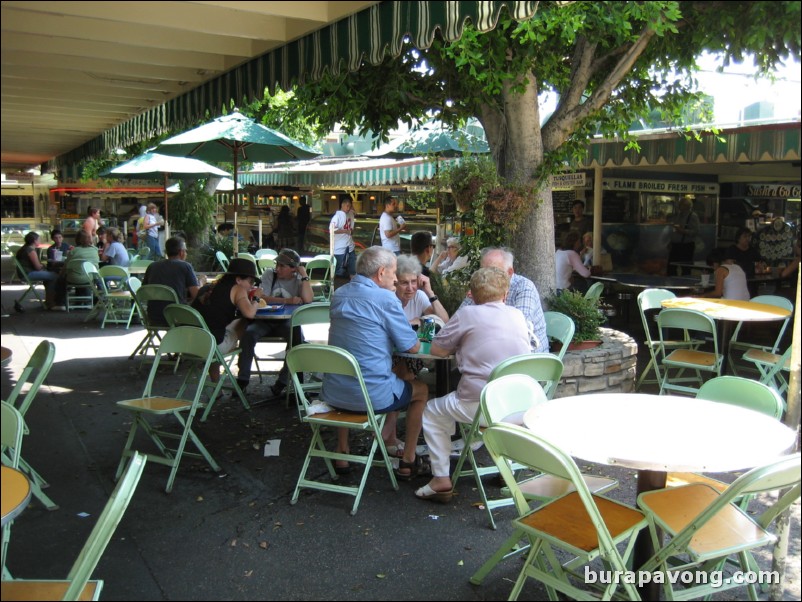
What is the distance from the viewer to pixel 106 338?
9.51 m

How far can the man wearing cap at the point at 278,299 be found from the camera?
650cm

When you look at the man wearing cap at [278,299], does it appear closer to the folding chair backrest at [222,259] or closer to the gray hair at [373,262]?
the gray hair at [373,262]

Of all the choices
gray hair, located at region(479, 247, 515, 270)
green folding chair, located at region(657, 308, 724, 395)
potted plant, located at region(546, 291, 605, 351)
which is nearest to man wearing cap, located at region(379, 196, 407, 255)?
potted plant, located at region(546, 291, 605, 351)

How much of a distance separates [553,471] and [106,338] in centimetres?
805

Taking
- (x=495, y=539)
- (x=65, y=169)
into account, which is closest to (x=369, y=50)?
(x=495, y=539)

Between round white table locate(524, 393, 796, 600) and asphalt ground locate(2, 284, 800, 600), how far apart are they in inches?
21.2

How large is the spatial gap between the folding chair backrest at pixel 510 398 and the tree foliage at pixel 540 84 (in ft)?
9.46

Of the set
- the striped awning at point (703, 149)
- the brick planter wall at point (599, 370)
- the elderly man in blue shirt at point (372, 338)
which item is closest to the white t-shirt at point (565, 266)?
the striped awning at point (703, 149)

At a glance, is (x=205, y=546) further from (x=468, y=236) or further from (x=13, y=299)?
(x=13, y=299)

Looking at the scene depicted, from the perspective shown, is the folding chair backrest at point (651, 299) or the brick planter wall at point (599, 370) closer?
the brick planter wall at point (599, 370)

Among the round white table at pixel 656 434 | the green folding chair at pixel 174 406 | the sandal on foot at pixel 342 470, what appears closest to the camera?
the round white table at pixel 656 434

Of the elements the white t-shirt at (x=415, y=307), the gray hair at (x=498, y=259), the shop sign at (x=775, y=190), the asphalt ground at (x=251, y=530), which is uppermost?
the shop sign at (x=775, y=190)

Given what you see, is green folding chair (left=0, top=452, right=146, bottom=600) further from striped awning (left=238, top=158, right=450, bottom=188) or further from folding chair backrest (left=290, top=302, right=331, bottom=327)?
striped awning (left=238, top=158, right=450, bottom=188)

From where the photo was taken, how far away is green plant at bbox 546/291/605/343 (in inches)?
250
